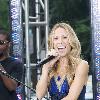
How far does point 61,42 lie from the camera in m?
2.87

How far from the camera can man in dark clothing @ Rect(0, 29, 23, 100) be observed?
3.87 m

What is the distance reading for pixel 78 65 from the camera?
2.87 metres

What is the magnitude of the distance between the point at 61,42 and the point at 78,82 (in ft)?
0.98

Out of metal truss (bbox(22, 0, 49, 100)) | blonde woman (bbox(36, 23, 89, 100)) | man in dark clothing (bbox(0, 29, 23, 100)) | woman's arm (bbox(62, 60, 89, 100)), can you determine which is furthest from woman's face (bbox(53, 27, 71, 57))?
metal truss (bbox(22, 0, 49, 100))

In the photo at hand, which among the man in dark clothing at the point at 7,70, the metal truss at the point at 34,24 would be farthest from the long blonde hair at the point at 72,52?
the metal truss at the point at 34,24

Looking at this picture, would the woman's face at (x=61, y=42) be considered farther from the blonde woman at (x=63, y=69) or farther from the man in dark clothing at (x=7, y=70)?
the man in dark clothing at (x=7, y=70)

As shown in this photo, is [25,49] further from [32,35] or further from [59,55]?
[59,55]

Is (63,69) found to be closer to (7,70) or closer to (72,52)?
(72,52)

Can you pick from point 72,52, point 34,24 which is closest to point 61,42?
point 72,52

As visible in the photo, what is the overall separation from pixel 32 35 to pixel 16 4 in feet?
3.06

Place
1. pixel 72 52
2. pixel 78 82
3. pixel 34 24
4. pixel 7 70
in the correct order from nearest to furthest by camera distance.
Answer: pixel 78 82 < pixel 72 52 < pixel 7 70 < pixel 34 24

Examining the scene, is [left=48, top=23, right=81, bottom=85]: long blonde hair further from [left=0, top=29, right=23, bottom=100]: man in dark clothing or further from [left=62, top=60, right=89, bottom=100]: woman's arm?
[left=0, top=29, right=23, bottom=100]: man in dark clothing

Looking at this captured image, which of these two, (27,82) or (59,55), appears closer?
(59,55)

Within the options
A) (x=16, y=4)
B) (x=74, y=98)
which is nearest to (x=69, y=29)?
(x=74, y=98)
